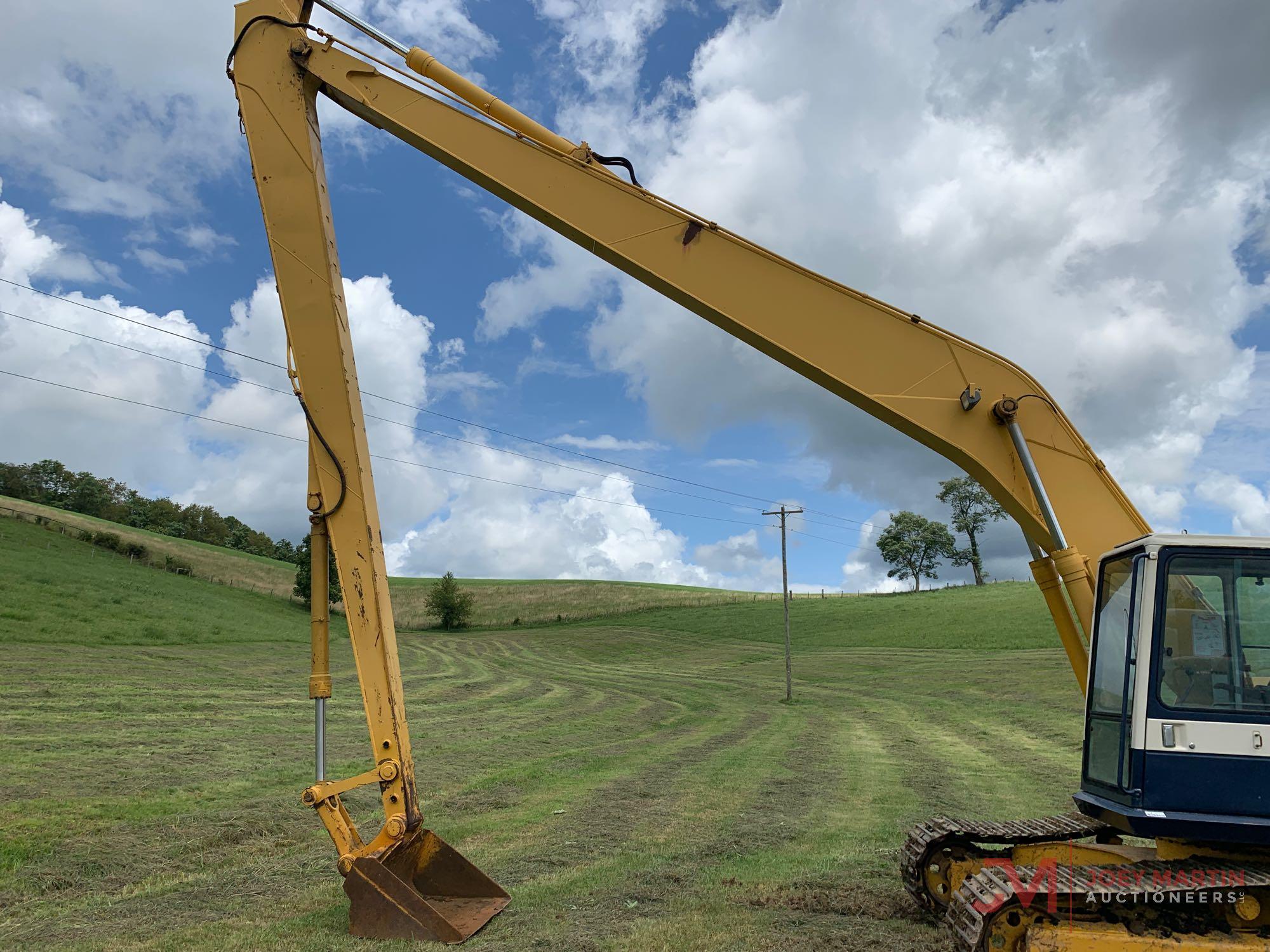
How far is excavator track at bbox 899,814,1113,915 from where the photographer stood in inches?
249

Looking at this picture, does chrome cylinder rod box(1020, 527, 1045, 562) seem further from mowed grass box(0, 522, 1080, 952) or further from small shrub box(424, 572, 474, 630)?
small shrub box(424, 572, 474, 630)

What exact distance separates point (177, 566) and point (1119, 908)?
69.3 metres

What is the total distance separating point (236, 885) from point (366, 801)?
12.3 feet

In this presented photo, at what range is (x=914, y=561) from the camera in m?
96.3

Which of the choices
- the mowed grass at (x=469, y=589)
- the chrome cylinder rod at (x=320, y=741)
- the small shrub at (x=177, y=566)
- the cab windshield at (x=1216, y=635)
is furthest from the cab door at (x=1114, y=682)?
the small shrub at (x=177, y=566)

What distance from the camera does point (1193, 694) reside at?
16.3ft

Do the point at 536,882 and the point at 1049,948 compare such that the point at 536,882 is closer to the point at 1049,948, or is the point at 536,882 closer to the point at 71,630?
the point at 1049,948

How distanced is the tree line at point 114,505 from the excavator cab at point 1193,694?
103m

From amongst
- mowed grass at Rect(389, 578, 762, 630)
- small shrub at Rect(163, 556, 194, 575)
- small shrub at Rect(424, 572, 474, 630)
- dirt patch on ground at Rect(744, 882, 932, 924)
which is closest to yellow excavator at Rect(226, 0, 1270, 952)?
dirt patch on ground at Rect(744, 882, 932, 924)

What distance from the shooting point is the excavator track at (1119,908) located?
4555mm

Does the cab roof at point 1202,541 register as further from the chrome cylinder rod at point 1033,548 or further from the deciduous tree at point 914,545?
the deciduous tree at point 914,545

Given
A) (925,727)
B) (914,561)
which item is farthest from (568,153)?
(914,561)

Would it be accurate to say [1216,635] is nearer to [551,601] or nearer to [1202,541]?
[1202,541]

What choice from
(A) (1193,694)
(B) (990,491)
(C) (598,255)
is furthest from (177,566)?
(A) (1193,694)
